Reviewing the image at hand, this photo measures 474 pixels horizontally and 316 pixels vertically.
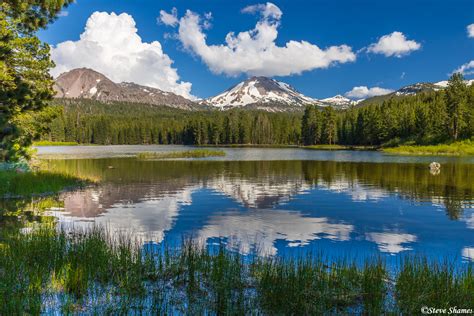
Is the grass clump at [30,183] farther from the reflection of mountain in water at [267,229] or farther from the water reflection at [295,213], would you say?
the reflection of mountain in water at [267,229]

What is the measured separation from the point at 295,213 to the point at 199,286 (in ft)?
47.5

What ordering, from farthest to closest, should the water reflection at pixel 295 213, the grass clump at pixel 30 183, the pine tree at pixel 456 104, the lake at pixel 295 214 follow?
the pine tree at pixel 456 104, the grass clump at pixel 30 183, the water reflection at pixel 295 213, the lake at pixel 295 214

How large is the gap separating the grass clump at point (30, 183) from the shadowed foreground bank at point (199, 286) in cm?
1904

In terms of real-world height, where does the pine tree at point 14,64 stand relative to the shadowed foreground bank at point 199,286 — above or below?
above

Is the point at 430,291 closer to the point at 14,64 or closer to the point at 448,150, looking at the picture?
the point at 14,64

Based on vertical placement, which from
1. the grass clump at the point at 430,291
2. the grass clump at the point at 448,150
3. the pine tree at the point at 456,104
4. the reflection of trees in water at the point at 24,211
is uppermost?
the pine tree at the point at 456,104

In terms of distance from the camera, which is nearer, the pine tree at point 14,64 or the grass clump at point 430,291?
the grass clump at point 430,291

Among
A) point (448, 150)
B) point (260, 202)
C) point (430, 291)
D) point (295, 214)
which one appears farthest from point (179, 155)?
point (430, 291)

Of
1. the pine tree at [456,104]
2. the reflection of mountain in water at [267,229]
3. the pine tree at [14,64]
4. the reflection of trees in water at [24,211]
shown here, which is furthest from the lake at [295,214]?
the pine tree at [456,104]

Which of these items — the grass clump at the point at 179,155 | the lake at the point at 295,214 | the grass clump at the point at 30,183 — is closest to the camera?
the lake at the point at 295,214

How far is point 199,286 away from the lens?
33.5 feet

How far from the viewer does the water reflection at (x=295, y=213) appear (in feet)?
55.5

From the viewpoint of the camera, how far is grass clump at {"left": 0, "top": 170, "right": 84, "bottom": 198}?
2841 centimetres

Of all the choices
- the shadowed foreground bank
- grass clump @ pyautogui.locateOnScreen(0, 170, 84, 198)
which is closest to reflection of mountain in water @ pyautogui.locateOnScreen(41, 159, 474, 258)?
grass clump @ pyautogui.locateOnScreen(0, 170, 84, 198)
